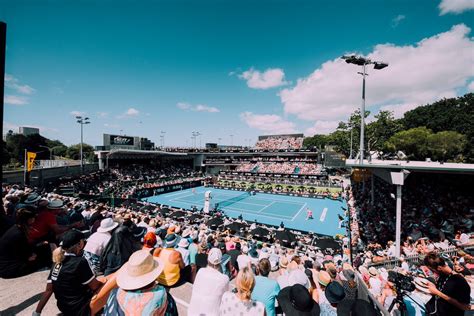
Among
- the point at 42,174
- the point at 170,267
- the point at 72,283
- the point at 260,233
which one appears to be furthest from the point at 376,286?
the point at 42,174

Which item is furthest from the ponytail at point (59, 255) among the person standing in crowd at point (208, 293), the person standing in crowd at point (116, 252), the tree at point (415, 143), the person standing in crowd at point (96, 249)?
the tree at point (415, 143)

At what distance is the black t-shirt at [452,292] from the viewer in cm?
317

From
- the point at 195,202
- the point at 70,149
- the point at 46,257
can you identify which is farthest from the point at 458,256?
the point at 70,149

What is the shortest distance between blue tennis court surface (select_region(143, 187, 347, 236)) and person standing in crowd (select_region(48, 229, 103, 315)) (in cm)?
2037

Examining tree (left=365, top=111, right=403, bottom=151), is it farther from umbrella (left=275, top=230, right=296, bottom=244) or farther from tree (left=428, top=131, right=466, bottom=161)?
umbrella (left=275, top=230, right=296, bottom=244)

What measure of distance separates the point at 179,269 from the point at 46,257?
10.5 ft

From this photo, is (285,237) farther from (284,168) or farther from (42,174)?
(284,168)

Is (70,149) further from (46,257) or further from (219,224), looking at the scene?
(46,257)

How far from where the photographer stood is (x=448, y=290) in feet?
10.7

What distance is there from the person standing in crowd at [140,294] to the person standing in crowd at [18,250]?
3360 millimetres

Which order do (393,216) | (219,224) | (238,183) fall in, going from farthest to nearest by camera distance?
(238,183), (393,216), (219,224)

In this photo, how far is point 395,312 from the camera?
15.1 feet

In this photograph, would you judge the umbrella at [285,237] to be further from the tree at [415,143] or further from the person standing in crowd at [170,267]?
the tree at [415,143]

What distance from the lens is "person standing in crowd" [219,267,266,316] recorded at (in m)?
2.44
